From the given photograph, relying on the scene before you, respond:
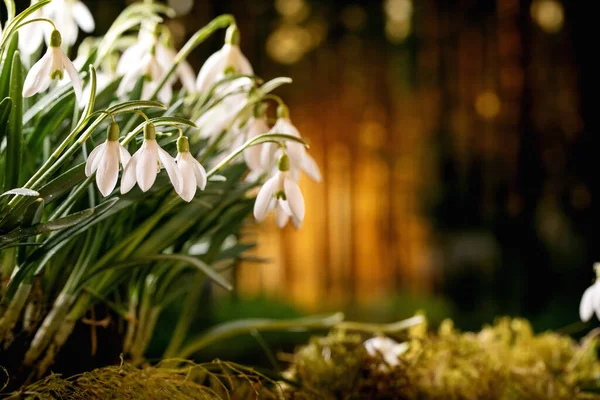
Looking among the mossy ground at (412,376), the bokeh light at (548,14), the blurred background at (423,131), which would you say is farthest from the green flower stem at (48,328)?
the bokeh light at (548,14)

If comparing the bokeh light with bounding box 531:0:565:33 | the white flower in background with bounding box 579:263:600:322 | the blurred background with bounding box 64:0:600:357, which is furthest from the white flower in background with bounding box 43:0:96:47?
the bokeh light with bounding box 531:0:565:33

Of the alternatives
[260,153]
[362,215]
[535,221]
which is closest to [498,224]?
[535,221]

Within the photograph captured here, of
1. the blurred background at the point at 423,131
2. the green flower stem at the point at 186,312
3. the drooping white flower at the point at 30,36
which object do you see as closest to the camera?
the drooping white flower at the point at 30,36

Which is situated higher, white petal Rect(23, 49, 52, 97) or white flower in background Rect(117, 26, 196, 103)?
white flower in background Rect(117, 26, 196, 103)

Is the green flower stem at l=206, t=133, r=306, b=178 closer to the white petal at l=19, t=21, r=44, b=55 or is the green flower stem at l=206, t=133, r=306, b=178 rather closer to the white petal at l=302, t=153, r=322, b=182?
the white petal at l=302, t=153, r=322, b=182

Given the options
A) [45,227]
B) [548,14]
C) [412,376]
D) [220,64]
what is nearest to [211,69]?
[220,64]

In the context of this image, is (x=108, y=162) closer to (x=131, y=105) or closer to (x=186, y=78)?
(x=131, y=105)

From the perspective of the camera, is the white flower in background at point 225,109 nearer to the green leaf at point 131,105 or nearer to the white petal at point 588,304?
the green leaf at point 131,105
